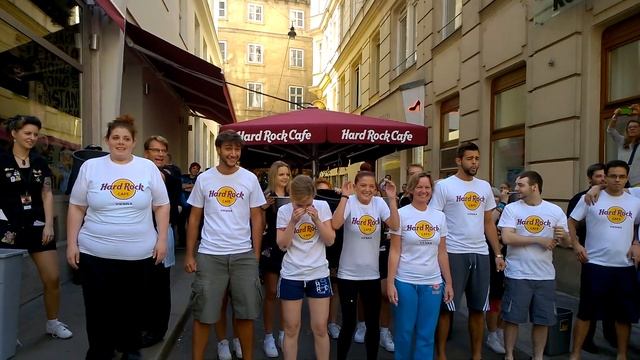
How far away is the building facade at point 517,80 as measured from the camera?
6.60 meters

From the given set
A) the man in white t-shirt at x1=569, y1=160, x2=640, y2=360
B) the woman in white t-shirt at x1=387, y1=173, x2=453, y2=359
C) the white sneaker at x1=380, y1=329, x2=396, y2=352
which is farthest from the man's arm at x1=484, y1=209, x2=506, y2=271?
the white sneaker at x1=380, y1=329, x2=396, y2=352

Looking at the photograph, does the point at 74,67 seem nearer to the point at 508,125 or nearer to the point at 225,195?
the point at 225,195

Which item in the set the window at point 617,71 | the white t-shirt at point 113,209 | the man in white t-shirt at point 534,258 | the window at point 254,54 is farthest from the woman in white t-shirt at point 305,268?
the window at point 254,54

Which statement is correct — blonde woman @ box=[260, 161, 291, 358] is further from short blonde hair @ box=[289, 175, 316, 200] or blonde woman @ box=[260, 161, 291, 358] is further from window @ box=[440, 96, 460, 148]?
window @ box=[440, 96, 460, 148]

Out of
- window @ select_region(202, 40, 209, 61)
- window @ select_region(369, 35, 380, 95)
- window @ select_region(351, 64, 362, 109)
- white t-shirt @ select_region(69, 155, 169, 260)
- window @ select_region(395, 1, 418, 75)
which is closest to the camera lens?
white t-shirt @ select_region(69, 155, 169, 260)

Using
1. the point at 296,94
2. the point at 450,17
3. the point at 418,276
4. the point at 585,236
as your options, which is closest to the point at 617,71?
the point at 585,236

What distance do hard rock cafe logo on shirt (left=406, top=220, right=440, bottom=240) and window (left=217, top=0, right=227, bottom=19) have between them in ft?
120

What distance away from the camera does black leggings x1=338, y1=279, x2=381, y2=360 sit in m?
3.82

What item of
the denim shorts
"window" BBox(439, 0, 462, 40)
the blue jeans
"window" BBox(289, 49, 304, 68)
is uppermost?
"window" BBox(289, 49, 304, 68)

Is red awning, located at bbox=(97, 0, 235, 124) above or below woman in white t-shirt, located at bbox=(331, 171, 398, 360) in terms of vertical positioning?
above

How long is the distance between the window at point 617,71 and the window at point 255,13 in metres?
34.1

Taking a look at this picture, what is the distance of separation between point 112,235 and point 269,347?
198 cm

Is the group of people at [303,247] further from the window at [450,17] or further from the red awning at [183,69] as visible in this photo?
the window at [450,17]

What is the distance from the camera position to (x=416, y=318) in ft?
12.3
